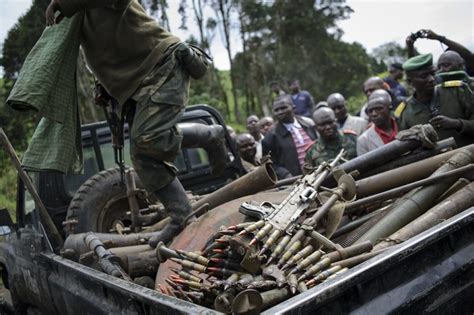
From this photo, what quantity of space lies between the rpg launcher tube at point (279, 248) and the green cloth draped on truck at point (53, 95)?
1.58 m

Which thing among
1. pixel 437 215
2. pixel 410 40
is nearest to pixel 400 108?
pixel 410 40

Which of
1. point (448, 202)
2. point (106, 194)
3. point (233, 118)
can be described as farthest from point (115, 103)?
point (233, 118)

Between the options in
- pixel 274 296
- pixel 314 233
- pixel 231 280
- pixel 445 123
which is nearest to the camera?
pixel 274 296

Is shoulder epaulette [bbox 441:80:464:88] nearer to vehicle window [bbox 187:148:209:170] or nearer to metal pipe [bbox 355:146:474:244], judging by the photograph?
metal pipe [bbox 355:146:474:244]

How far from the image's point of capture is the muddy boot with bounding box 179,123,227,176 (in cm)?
368

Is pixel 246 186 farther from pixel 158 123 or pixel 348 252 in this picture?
pixel 348 252

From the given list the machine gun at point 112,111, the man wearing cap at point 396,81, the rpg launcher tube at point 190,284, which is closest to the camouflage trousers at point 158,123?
the machine gun at point 112,111

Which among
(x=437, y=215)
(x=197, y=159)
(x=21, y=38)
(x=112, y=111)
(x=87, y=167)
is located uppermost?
(x=21, y=38)

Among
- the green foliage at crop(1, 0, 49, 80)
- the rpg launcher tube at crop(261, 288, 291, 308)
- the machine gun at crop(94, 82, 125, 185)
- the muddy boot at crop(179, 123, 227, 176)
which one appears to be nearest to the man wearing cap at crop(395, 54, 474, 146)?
the muddy boot at crop(179, 123, 227, 176)

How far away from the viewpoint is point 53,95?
3.14 metres

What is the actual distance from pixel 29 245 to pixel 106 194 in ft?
2.14

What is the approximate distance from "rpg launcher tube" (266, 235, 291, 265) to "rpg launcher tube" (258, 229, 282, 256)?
26 mm

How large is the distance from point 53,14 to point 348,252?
79.7 inches

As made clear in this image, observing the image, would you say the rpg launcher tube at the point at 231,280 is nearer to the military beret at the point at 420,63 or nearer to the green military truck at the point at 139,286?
the green military truck at the point at 139,286
